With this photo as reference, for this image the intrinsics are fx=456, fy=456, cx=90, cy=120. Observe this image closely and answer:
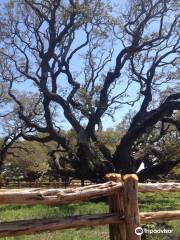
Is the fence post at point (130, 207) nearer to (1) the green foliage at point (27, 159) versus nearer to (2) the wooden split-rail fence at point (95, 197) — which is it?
(2) the wooden split-rail fence at point (95, 197)

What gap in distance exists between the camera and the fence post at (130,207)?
23.4 feet

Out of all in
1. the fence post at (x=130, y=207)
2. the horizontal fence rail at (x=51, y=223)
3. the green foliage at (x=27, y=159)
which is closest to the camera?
the horizontal fence rail at (x=51, y=223)

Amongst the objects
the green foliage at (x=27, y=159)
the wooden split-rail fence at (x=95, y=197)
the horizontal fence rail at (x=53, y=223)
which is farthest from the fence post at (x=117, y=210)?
the green foliage at (x=27, y=159)

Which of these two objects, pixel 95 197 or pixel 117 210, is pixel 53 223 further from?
pixel 117 210

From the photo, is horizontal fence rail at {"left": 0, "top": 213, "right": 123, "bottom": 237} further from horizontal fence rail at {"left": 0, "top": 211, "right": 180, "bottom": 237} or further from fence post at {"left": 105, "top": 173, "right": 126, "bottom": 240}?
fence post at {"left": 105, "top": 173, "right": 126, "bottom": 240}

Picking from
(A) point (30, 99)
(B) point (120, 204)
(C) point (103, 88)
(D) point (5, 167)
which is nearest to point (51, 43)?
(C) point (103, 88)

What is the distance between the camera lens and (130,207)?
7.16 meters

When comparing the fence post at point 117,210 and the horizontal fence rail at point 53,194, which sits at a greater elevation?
the horizontal fence rail at point 53,194

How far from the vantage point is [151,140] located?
30.6m

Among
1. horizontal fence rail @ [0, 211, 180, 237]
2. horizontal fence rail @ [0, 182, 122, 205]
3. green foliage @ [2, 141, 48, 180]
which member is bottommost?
horizontal fence rail @ [0, 211, 180, 237]

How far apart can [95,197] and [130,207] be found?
57 cm

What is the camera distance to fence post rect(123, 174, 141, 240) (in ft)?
23.4

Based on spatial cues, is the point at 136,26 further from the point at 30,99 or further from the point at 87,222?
the point at 87,222

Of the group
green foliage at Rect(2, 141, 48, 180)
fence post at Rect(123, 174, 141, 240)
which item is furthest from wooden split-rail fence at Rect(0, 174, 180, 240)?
green foliage at Rect(2, 141, 48, 180)
